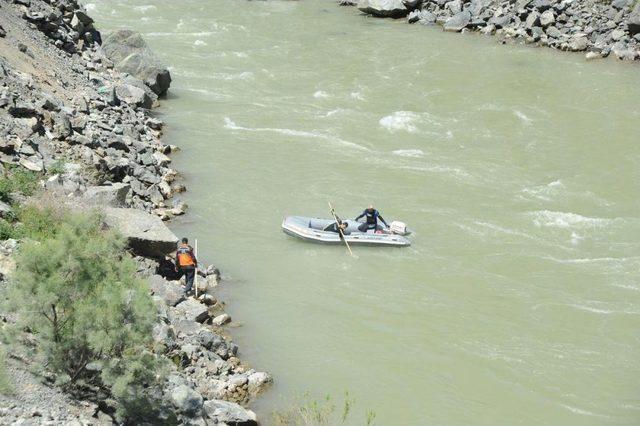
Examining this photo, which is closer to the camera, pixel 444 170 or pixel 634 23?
pixel 444 170

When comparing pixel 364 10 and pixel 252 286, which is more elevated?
pixel 364 10

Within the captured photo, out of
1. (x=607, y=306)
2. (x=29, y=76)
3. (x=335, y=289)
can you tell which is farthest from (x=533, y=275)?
(x=29, y=76)

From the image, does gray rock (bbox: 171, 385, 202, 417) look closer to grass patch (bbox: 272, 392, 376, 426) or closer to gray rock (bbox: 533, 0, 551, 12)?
grass patch (bbox: 272, 392, 376, 426)

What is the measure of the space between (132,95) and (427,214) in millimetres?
12611

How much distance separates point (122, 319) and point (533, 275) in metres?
12.4

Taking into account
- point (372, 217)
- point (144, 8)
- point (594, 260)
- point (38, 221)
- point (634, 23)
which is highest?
point (634, 23)

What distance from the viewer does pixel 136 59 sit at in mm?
33156

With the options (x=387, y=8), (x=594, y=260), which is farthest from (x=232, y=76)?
(x=594, y=260)

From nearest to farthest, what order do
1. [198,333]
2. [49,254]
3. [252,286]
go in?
1. [49,254]
2. [198,333]
3. [252,286]

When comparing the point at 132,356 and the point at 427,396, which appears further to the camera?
the point at 427,396

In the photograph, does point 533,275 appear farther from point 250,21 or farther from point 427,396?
point 250,21

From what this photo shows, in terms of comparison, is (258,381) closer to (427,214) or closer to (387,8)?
(427,214)

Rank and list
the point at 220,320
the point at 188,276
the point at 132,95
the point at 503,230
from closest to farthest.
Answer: the point at 220,320, the point at 188,276, the point at 503,230, the point at 132,95

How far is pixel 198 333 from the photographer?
16.3 m
